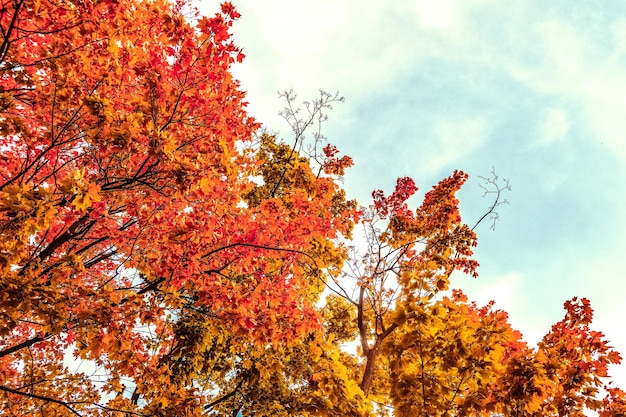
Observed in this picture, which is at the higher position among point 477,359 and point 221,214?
point 221,214

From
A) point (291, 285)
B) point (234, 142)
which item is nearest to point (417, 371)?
point (291, 285)

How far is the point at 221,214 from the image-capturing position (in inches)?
242

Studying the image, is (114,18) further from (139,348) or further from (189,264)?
(139,348)

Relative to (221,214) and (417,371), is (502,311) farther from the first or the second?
(221,214)

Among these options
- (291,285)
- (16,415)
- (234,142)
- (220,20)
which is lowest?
(16,415)

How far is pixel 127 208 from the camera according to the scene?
19.4 feet

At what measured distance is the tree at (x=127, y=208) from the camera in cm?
369

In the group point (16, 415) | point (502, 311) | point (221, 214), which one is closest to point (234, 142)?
point (221, 214)

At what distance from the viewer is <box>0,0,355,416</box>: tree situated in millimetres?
3688

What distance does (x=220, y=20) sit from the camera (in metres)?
4.46

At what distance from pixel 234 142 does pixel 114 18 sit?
270 centimetres

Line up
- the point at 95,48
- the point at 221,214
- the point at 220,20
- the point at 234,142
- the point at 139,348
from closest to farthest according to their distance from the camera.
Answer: the point at 220,20, the point at 95,48, the point at 139,348, the point at 221,214, the point at 234,142

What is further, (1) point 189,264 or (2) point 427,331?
(1) point 189,264

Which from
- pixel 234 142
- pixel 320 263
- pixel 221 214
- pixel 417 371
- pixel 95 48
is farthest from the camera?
pixel 320 263
